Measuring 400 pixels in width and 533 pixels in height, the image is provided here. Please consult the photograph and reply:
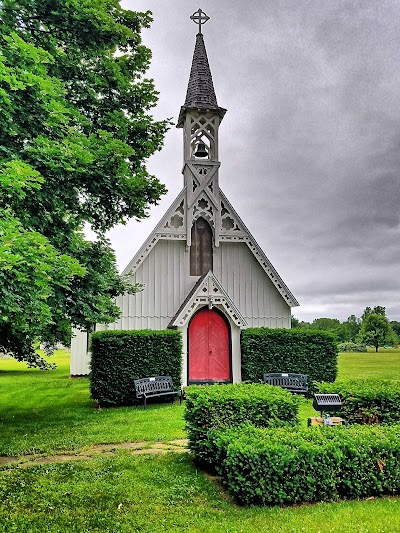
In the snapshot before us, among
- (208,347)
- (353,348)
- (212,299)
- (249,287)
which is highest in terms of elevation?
(249,287)

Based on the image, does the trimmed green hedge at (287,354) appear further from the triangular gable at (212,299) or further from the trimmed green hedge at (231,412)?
the trimmed green hedge at (231,412)

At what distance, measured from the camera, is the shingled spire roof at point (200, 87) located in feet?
73.7

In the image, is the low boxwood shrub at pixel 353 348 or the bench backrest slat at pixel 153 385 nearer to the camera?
the bench backrest slat at pixel 153 385

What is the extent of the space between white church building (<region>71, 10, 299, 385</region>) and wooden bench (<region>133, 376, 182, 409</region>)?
3597mm

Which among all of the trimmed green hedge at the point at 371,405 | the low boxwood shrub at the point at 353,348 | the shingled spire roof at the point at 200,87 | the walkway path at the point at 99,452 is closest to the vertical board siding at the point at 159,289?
the shingled spire roof at the point at 200,87

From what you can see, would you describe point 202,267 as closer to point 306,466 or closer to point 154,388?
point 154,388

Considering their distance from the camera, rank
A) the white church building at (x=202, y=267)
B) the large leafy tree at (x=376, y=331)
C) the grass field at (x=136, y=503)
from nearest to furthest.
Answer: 1. the grass field at (x=136, y=503)
2. the white church building at (x=202, y=267)
3. the large leafy tree at (x=376, y=331)

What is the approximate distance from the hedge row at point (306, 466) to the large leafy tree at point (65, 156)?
4429 mm

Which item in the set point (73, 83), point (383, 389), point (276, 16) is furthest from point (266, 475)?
point (276, 16)

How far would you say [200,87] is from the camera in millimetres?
23047

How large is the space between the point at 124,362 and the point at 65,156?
321 inches

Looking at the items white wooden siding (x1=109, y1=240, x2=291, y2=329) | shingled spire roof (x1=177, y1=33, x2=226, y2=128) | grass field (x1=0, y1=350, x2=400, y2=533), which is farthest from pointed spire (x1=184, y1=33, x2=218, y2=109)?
grass field (x1=0, y1=350, x2=400, y2=533)

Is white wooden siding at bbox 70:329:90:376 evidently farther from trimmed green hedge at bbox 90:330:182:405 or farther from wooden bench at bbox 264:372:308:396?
wooden bench at bbox 264:372:308:396

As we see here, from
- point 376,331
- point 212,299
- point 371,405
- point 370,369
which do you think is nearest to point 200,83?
point 212,299
